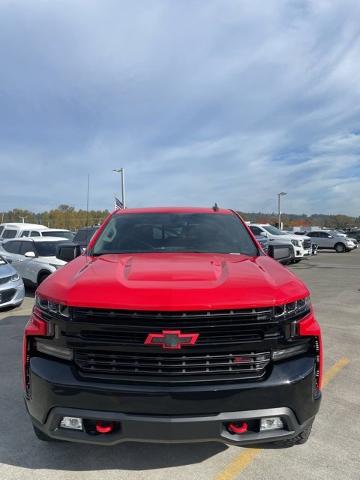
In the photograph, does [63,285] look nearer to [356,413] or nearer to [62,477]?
[62,477]

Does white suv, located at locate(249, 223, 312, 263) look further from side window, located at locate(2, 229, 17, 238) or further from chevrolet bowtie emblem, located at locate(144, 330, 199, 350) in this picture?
chevrolet bowtie emblem, located at locate(144, 330, 199, 350)

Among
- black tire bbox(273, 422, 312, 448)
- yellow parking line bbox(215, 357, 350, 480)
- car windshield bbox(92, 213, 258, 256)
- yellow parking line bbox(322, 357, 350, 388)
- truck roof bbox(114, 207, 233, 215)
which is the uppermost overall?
truck roof bbox(114, 207, 233, 215)

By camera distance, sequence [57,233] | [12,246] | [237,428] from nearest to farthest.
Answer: [237,428]
[12,246]
[57,233]

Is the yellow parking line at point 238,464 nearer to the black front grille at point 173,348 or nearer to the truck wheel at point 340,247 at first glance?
the black front grille at point 173,348

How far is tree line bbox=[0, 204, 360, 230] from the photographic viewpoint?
46.5 meters

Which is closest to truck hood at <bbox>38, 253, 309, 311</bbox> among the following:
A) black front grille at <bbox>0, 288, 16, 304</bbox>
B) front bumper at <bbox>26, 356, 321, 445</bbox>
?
front bumper at <bbox>26, 356, 321, 445</bbox>

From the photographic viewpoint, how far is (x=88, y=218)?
1905 inches

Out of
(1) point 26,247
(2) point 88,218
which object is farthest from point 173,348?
(2) point 88,218

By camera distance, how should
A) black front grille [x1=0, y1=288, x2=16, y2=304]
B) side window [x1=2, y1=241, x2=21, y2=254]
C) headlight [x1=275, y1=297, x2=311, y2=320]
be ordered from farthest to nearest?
1. side window [x1=2, y1=241, x2=21, y2=254]
2. black front grille [x1=0, y1=288, x2=16, y2=304]
3. headlight [x1=275, y1=297, x2=311, y2=320]

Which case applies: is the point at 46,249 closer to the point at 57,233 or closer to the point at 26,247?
the point at 26,247

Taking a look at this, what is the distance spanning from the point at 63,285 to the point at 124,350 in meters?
0.64

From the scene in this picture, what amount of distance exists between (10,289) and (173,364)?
6696 mm

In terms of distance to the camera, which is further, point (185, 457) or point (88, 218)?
point (88, 218)

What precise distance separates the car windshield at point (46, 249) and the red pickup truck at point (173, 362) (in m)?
8.63
